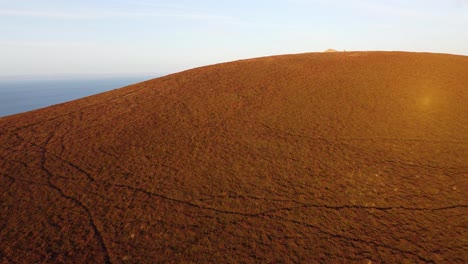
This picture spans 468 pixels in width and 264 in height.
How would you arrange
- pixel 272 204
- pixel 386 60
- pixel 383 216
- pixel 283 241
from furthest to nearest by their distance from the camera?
pixel 386 60 → pixel 272 204 → pixel 383 216 → pixel 283 241

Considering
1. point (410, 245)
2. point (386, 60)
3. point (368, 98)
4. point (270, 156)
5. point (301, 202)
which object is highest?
point (386, 60)

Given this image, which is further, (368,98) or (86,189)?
(368,98)

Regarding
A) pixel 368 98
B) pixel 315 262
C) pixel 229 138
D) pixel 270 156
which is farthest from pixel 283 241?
pixel 368 98

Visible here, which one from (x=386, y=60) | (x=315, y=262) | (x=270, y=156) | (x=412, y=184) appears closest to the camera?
(x=315, y=262)

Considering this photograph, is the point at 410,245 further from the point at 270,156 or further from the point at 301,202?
the point at 270,156

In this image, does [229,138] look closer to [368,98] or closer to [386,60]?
[368,98]

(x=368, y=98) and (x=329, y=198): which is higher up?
(x=368, y=98)
